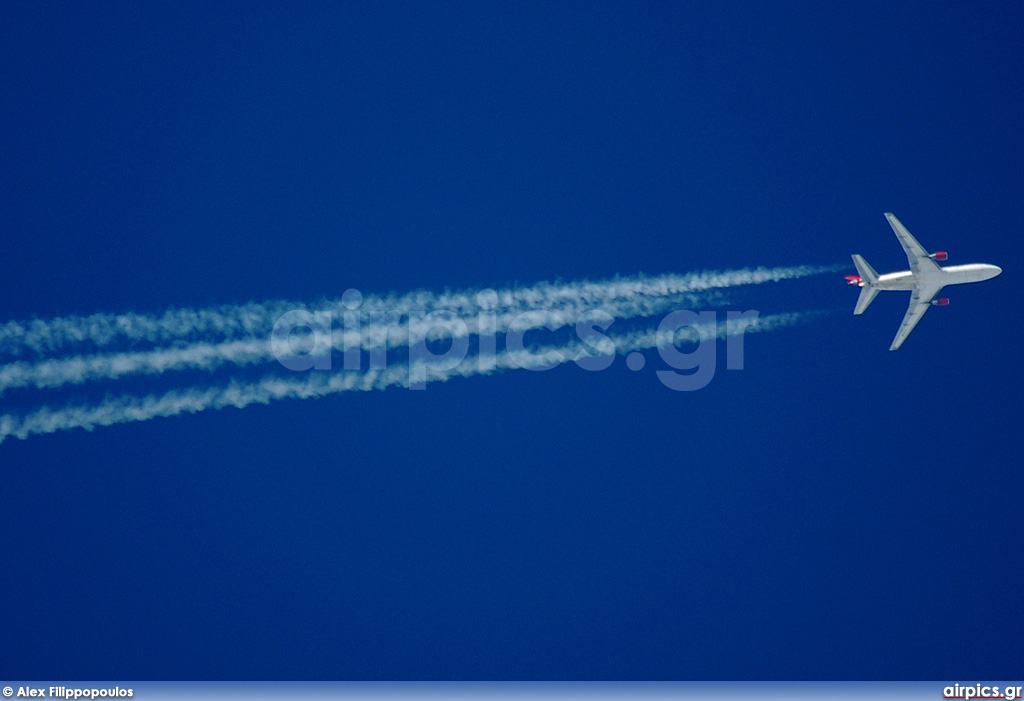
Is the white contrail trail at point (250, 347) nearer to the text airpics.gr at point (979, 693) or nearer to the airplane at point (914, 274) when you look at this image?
the airplane at point (914, 274)

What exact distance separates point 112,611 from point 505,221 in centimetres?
6526

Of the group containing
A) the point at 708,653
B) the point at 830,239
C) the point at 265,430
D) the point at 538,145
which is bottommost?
the point at 708,653

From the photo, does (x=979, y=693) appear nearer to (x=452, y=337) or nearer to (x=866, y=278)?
(x=866, y=278)

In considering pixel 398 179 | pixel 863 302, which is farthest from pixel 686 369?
pixel 398 179

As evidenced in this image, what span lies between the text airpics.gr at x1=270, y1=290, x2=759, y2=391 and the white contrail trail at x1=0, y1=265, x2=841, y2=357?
Answer: 16.7 inches

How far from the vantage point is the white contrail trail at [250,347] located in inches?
1201

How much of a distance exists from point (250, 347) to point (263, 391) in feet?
6.30

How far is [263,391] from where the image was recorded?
34.4 metres

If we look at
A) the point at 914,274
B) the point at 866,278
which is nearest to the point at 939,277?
the point at 914,274

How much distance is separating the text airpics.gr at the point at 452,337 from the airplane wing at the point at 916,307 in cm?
791

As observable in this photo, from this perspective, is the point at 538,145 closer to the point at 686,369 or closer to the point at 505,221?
the point at 505,221

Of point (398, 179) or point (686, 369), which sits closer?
point (686, 369)

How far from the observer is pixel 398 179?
113 meters

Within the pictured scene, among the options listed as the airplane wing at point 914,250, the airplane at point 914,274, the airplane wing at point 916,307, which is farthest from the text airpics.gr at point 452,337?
the airplane wing at point 914,250
